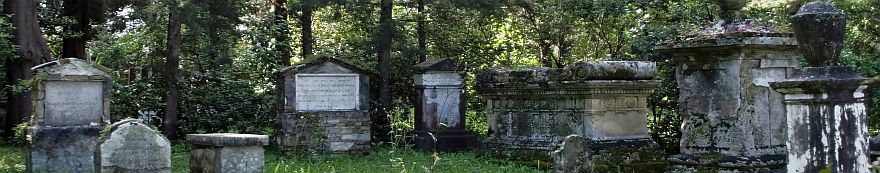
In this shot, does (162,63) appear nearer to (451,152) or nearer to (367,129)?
(367,129)

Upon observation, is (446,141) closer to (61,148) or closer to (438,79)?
(438,79)

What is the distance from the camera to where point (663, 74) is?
13969 mm

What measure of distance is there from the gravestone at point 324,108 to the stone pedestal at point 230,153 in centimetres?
556

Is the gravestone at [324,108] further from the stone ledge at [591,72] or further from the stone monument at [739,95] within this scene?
the stone monument at [739,95]

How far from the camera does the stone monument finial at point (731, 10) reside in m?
8.50

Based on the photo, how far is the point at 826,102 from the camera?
523cm

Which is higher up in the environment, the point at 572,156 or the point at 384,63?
the point at 384,63

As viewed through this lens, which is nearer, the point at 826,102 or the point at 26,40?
the point at 826,102

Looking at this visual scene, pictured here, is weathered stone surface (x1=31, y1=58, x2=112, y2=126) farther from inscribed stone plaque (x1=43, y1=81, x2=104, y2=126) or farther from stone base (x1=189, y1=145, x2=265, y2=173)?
stone base (x1=189, y1=145, x2=265, y2=173)

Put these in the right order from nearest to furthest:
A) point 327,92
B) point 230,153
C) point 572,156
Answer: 1. point 230,153
2. point 572,156
3. point 327,92

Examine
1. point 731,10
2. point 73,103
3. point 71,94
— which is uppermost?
point 731,10

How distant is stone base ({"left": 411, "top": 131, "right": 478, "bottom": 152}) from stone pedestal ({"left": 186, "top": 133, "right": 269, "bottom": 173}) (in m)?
6.50

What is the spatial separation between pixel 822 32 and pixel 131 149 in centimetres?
583

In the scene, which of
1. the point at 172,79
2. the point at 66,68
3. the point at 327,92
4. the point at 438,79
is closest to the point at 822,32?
the point at 66,68
